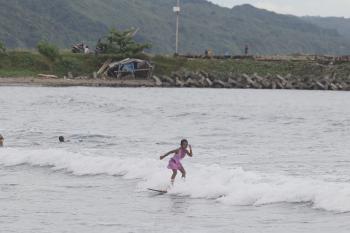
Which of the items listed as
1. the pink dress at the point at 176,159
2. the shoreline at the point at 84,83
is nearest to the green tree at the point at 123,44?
the shoreline at the point at 84,83

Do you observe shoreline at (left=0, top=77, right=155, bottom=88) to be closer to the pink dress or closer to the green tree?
the green tree

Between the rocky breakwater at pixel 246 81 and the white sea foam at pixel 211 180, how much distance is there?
5447 cm

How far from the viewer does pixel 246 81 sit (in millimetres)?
83125

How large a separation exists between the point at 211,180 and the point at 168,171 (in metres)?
1.74

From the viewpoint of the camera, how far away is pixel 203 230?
15.3 metres

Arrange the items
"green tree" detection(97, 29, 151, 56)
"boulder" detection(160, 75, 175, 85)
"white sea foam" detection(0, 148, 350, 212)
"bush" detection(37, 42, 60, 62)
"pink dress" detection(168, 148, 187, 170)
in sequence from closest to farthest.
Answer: "white sea foam" detection(0, 148, 350, 212) → "pink dress" detection(168, 148, 187, 170) → "boulder" detection(160, 75, 175, 85) → "bush" detection(37, 42, 60, 62) → "green tree" detection(97, 29, 151, 56)

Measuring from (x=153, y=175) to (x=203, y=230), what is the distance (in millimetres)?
7213

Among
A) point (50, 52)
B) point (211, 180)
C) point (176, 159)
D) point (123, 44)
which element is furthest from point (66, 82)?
point (176, 159)

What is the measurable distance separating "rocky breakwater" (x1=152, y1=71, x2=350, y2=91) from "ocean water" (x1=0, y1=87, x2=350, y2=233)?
2934 cm

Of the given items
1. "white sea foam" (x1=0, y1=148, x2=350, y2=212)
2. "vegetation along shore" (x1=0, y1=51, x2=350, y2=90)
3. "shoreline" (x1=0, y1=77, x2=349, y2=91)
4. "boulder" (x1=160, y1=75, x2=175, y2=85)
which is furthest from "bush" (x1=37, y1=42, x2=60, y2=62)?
"white sea foam" (x1=0, y1=148, x2=350, y2=212)

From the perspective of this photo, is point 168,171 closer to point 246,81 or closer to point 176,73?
point 176,73

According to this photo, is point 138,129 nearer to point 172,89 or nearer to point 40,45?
point 172,89

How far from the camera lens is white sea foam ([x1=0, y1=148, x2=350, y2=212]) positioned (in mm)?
18359

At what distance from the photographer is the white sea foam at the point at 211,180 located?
18.4 metres
